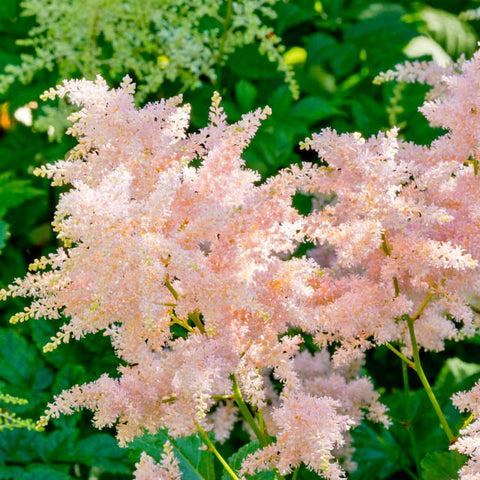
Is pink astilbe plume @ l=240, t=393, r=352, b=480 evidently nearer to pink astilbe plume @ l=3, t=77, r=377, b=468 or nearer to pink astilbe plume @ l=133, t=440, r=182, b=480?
pink astilbe plume @ l=3, t=77, r=377, b=468

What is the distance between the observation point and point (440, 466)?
47.6 inches

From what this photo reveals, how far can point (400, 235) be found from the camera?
1108mm

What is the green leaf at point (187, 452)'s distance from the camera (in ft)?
4.29

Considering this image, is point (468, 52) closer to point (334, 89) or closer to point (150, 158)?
point (334, 89)

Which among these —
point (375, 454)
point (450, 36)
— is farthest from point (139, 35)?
point (375, 454)

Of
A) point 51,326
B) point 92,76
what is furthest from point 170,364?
point 92,76

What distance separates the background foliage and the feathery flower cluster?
0.02 metres

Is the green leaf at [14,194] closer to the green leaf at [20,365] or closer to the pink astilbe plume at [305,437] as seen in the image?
the green leaf at [20,365]

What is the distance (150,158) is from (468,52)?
1273 millimetres

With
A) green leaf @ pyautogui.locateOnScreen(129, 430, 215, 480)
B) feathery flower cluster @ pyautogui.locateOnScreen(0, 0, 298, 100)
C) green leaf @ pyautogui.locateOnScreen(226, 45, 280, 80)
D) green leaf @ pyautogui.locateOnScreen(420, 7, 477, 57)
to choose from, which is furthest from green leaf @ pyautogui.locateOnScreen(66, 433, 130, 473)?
green leaf @ pyautogui.locateOnScreen(420, 7, 477, 57)

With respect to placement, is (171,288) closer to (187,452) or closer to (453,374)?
(187,452)

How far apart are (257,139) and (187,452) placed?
76 centimetres

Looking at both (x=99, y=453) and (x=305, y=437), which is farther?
(x=99, y=453)

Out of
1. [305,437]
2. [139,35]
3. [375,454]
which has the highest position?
[139,35]
